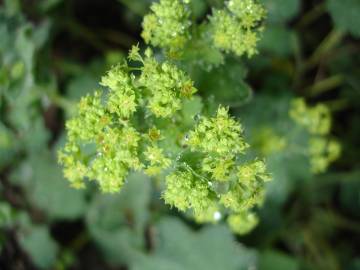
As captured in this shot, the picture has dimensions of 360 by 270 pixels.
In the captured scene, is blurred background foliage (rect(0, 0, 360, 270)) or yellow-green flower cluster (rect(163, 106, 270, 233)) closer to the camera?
yellow-green flower cluster (rect(163, 106, 270, 233))

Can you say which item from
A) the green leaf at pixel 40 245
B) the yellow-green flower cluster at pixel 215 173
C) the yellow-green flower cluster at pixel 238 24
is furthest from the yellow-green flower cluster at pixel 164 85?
the green leaf at pixel 40 245

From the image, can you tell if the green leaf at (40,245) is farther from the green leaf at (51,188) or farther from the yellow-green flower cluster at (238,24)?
the yellow-green flower cluster at (238,24)

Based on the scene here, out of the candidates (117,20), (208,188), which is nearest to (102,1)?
(117,20)

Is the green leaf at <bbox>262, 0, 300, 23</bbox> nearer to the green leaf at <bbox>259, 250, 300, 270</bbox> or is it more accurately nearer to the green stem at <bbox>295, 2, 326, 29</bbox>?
the green stem at <bbox>295, 2, 326, 29</bbox>

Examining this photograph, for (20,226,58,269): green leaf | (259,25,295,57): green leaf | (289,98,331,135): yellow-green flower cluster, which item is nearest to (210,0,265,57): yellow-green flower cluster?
(289,98,331,135): yellow-green flower cluster

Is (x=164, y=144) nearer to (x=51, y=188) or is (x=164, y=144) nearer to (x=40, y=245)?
(x=51, y=188)

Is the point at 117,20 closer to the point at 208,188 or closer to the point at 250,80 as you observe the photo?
the point at 250,80
